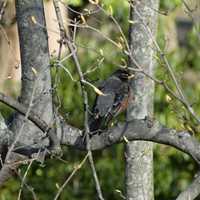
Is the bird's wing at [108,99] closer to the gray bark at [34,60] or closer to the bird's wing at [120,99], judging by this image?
the bird's wing at [120,99]

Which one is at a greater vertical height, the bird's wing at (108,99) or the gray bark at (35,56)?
the gray bark at (35,56)

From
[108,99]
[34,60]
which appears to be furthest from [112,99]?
[34,60]

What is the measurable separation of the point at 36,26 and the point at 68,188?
3.90 metres

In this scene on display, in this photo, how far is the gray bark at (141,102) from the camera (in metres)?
4.81

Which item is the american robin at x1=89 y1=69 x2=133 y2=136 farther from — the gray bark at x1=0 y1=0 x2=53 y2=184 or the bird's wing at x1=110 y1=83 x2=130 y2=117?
the gray bark at x1=0 y1=0 x2=53 y2=184

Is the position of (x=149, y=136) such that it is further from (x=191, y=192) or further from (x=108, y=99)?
(x=108, y=99)

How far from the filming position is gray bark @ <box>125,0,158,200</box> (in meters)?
4.81

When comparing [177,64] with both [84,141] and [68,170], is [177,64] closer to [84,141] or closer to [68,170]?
[68,170]

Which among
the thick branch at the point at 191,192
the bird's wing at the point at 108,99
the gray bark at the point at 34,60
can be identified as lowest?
the thick branch at the point at 191,192

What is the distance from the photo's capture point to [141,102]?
16.1ft

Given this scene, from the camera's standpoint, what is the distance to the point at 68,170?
8172 mm

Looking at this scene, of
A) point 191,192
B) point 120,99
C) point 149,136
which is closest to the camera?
point 191,192

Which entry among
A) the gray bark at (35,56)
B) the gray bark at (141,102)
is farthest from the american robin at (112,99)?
the gray bark at (35,56)

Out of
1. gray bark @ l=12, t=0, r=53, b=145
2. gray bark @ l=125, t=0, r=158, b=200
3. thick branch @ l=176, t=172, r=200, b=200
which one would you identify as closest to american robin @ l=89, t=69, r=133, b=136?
gray bark @ l=125, t=0, r=158, b=200
